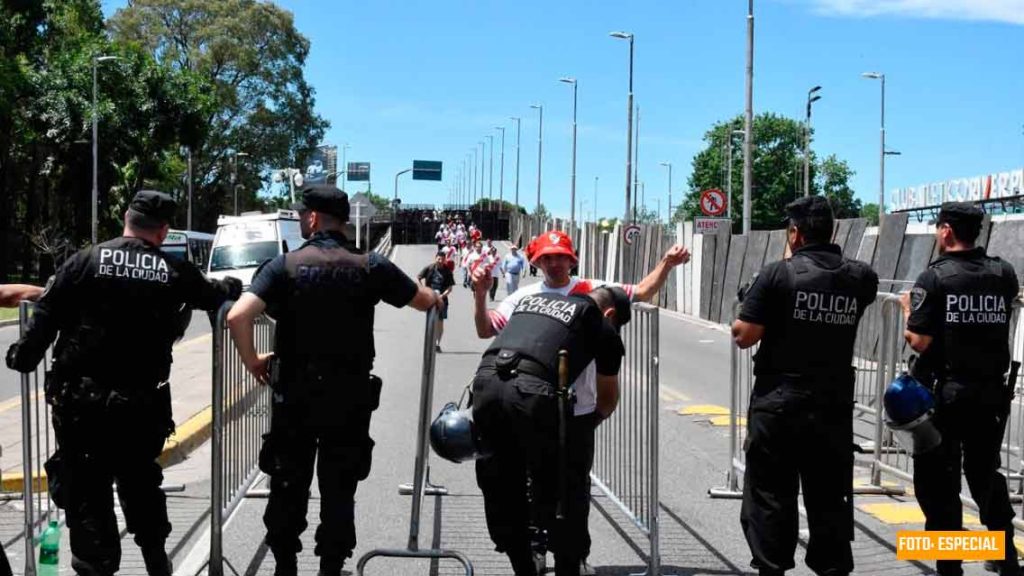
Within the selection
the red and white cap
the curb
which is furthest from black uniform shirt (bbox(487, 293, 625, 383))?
the curb

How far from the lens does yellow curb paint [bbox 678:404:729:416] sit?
12.3m

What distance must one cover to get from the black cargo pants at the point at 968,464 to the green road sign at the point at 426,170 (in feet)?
281

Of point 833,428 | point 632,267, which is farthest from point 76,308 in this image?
point 632,267

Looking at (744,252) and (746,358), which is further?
(744,252)

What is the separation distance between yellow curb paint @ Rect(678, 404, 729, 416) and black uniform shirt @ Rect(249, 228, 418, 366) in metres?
7.45

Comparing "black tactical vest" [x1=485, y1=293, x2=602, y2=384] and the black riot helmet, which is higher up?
"black tactical vest" [x1=485, y1=293, x2=602, y2=384]

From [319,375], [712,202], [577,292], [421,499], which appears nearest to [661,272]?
[577,292]

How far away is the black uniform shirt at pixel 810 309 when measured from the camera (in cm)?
531

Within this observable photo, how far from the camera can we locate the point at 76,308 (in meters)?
5.28

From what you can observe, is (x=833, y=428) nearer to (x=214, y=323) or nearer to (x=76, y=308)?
(x=214, y=323)

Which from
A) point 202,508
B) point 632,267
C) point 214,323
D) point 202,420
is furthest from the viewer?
point 632,267

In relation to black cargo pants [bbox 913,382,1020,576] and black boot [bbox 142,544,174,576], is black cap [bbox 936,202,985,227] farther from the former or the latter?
black boot [bbox 142,544,174,576]

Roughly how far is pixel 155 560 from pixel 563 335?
7.06 feet

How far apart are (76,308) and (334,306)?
1153 millimetres
